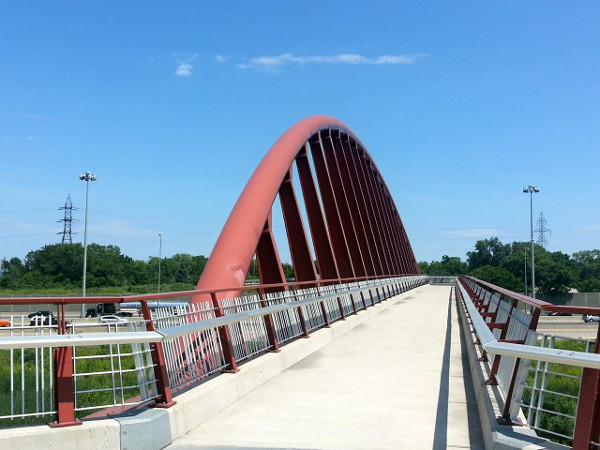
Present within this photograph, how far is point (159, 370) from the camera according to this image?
19.2 feet

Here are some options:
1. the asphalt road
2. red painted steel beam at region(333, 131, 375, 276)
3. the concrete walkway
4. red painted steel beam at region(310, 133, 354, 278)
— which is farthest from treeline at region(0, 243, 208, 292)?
the concrete walkway

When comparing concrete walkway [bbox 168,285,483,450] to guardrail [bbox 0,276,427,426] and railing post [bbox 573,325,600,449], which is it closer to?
guardrail [bbox 0,276,427,426]

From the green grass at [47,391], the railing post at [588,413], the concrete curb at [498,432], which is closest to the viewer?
the railing post at [588,413]

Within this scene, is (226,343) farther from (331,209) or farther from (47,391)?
(331,209)

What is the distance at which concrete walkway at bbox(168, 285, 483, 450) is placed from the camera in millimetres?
5562

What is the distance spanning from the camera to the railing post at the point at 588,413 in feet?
12.8

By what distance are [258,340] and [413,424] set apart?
142 inches

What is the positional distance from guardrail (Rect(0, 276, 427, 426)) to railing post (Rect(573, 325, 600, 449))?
3345mm

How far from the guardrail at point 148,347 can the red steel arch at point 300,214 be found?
1.41 meters

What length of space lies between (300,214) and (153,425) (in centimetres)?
1224

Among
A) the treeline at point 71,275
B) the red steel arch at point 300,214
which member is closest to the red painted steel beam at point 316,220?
the red steel arch at point 300,214

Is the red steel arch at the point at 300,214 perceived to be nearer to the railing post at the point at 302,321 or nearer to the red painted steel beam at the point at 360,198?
the red painted steel beam at the point at 360,198

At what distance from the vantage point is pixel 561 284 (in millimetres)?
100438

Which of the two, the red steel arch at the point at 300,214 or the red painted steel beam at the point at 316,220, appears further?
the red painted steel beam at the point at 316,220
